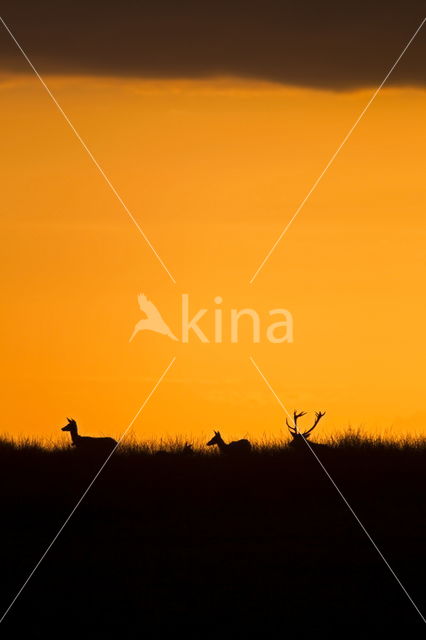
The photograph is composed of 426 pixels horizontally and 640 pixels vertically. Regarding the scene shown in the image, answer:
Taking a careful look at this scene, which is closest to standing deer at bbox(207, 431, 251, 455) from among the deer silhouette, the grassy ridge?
the grassy ridge

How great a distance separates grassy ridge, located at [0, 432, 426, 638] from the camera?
11.4 meters

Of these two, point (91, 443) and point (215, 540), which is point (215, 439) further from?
point (215, 540)

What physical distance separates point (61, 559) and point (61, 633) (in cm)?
263

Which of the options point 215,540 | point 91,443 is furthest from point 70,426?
point 215,540

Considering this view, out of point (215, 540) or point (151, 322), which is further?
point (151, 322)

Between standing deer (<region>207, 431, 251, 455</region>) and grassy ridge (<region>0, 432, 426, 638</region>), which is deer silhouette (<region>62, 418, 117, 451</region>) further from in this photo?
standing deer (<region>207, 431, 251, 455</region>)

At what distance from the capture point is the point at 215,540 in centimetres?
1435

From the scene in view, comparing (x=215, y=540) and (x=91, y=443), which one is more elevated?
(x=91, y=443)

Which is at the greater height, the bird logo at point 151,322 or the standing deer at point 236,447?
the bird logo at point 151,322

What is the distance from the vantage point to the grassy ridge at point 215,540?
1144cm

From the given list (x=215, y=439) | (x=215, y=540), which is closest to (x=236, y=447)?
(x=215, y=439)

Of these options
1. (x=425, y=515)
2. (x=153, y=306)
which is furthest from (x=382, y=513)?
(x=153, y=306)

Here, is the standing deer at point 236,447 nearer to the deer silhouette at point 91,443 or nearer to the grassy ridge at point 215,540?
the grassy ridge at point 215,540

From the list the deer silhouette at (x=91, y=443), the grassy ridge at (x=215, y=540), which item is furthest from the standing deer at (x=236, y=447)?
the deer silhouette at (x=91, y=443)
